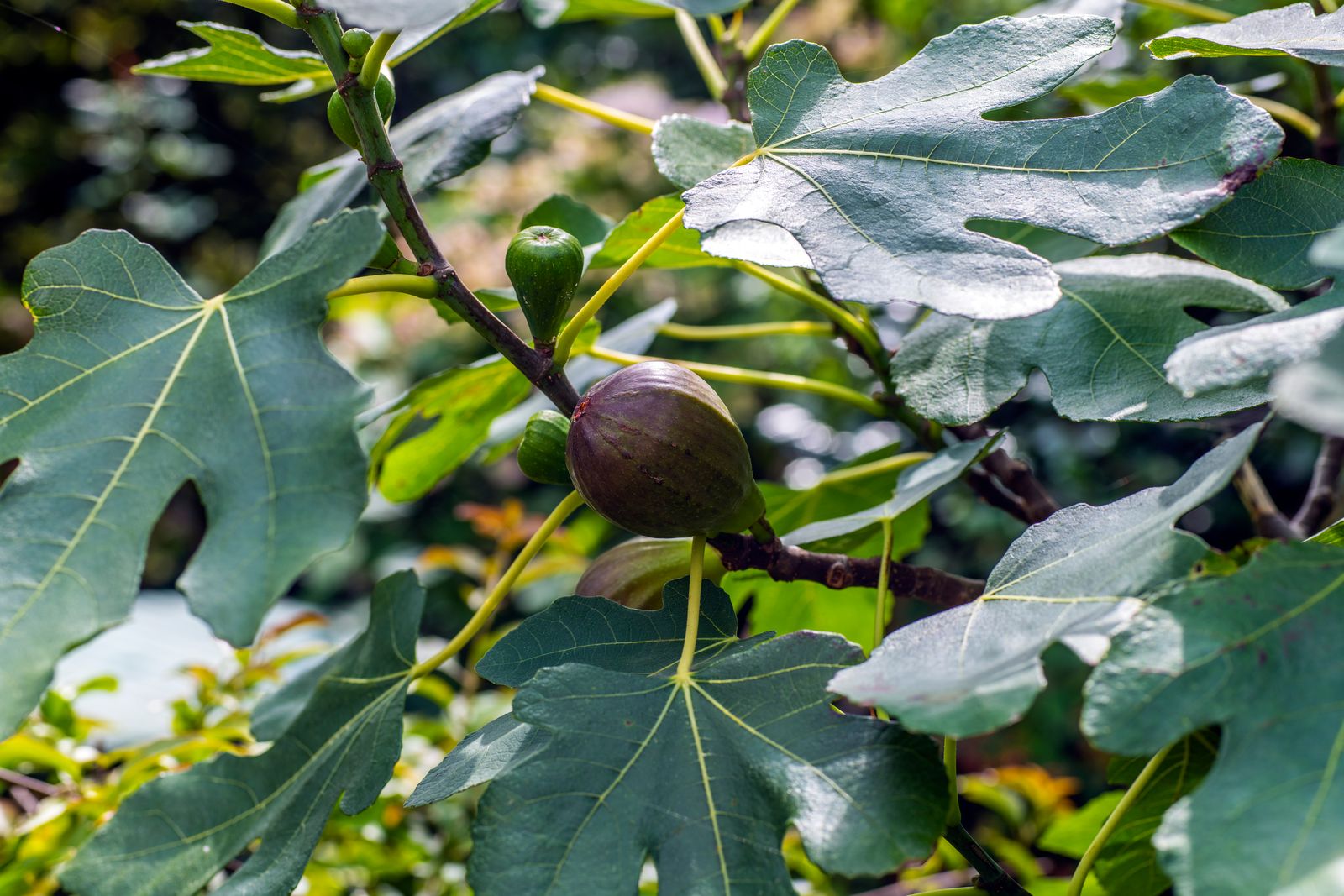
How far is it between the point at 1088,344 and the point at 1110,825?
33cm

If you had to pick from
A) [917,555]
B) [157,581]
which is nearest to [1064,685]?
[917,555]

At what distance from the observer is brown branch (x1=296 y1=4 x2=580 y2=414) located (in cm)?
64

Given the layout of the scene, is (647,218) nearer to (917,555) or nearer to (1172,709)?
(1172,709)

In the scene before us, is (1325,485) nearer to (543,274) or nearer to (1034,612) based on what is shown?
(1034,612)

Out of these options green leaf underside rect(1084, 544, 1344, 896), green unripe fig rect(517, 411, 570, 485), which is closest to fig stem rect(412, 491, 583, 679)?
green unripe fig rect(517, 411, 570, 485)

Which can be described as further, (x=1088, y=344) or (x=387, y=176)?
(x=1088, y=344)

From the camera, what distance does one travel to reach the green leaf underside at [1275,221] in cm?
68

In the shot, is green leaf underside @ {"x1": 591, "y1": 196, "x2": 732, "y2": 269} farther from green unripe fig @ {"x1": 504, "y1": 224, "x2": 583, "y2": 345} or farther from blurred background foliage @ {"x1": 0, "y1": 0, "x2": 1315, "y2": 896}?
blurred background foliage @ {"x1": 0, "y1": 0, "x2": 1315, "y2": 896}

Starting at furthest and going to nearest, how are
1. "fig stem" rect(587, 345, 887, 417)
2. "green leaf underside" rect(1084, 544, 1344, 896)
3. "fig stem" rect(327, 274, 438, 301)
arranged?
"fig stem" rect(587, 345, 887, 417) < "fig stem" rect(327, 274, 438, 301) < "green leaf underside" rect(1084, 544, 1344, 896)

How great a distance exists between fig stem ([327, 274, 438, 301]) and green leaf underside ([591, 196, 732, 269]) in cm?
24

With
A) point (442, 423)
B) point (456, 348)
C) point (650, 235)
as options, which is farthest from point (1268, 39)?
point (456, 348)

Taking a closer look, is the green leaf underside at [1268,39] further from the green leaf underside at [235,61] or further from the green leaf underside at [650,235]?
the green leaf underside at [235,61]

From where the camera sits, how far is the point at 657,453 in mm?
655

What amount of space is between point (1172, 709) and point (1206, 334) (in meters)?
0.19
